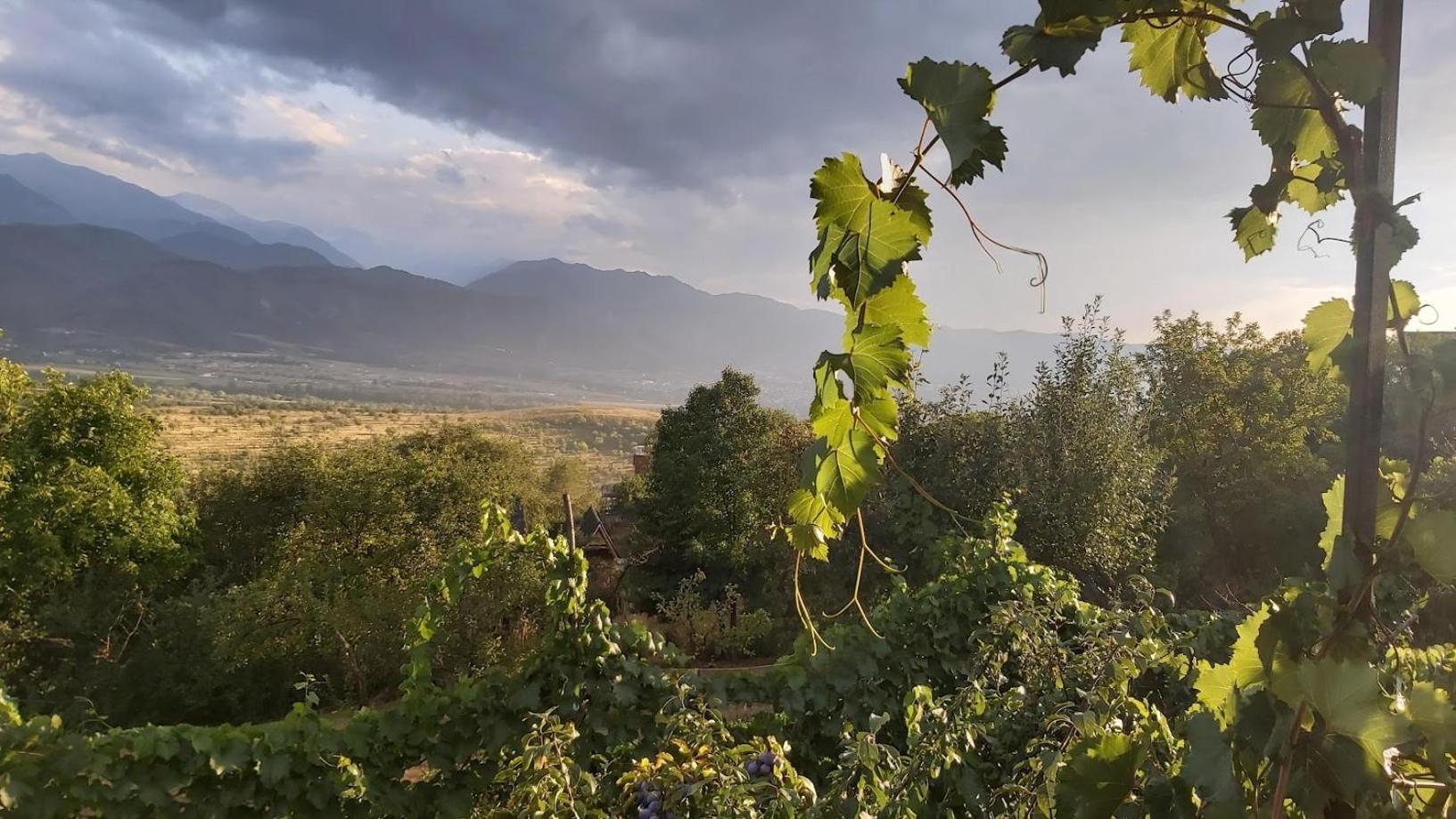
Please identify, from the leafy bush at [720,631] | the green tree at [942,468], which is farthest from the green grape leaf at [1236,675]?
the leafy bush at [720,631]

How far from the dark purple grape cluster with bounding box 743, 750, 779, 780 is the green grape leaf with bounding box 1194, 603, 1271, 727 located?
3.05 ft

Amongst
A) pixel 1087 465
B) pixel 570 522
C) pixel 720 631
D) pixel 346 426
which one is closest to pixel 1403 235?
pixel 570 522

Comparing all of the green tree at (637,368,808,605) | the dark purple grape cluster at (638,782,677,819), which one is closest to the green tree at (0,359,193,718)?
the green tree at (637,368,808,605)

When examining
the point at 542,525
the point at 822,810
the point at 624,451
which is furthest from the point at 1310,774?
the point at 624,451

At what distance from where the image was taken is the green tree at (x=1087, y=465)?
8.75 metres

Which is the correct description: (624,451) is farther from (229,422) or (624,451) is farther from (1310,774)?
(1310,774)

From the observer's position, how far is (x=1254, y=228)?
2.70 ft

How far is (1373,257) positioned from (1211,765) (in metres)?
0.45

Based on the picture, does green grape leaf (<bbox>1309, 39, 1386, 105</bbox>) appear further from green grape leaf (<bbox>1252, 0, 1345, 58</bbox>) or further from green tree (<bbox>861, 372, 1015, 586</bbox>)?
green tree (<bbox>861, 372, 1015, 586</bbox>)

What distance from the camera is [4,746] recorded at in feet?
9.50

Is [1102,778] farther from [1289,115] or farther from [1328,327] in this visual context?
[1289,115]

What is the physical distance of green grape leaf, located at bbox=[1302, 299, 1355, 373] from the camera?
2.33 feet

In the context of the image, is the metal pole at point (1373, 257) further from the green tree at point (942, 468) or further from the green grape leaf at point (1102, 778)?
the green tree at point (942, 468)

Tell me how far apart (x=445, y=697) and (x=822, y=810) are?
2.79 meters
